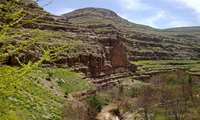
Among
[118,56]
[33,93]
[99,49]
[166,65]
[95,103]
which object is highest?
[33,93]

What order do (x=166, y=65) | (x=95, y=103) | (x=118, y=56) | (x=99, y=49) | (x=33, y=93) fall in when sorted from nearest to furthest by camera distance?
(x=33, y=93)
(x=95, y=103)
(x=99, y=49)
(x=118, y=56)
(x=166, y=65)

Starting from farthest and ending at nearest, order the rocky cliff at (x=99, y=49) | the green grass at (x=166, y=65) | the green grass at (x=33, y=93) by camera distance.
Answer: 1. the green grass at (x=166, y=65)
2. the rocky cliff at (x=99, y=49)
3. the green grass at (x=33, y=93)

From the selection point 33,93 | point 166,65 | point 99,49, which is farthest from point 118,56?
point 33,93

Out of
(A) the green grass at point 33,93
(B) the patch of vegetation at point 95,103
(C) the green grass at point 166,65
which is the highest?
(A) the green grass at point 33,93

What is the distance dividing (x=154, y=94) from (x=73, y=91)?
64.4 ft

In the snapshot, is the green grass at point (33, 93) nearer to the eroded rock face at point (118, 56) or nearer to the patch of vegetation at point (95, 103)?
the patch of vegetation at point (95, 103)

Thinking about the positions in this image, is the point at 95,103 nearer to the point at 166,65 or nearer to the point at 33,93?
the point at 33,93

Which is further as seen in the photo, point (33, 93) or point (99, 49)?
point (99, 49)

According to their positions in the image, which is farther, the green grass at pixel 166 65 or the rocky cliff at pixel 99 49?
the green grass at pixel 166 65

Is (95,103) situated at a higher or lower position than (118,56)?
lower

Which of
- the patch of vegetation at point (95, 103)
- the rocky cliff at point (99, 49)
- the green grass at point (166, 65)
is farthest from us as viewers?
the green grass at point (166, 65)

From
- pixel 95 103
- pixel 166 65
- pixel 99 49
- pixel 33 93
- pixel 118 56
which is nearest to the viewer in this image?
pixel 33 93

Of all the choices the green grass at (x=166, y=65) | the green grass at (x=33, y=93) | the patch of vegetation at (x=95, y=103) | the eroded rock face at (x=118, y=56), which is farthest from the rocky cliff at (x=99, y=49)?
the patch of vegetation at (x=95, y=103)

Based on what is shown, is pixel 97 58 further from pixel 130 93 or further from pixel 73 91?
pixel 73 91
